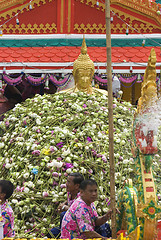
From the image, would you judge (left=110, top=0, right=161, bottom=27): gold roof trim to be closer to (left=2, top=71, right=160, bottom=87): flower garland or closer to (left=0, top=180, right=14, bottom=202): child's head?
(left=2, top=71, right=160, bottom=87): flower garland

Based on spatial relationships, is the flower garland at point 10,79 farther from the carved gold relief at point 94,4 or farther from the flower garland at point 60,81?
the carved gold relief at point 94,4

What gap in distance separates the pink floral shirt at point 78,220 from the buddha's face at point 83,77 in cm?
304

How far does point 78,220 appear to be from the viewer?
4617mm

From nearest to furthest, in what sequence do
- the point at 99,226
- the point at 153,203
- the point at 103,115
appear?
the point at 153,203 → the point at 99,226 → the point at 103,115

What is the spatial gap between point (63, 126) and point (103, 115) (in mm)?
593

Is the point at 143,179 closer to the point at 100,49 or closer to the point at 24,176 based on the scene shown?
the point at 24,176

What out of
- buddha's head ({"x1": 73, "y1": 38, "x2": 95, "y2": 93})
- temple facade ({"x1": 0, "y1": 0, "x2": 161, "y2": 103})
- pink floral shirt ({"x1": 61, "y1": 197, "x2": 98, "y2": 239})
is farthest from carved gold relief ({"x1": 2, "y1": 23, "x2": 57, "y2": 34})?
pink floral shirt ({"x1": 61, "y1": 197, "x2": 98, "y2": 239})

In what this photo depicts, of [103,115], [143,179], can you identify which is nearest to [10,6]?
[103,115]

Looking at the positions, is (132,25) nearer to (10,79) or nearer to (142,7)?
(142,7)

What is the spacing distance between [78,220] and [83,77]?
3297 mm

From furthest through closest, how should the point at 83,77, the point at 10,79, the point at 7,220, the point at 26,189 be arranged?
the point at 10,79
the point at 83,77
the point at 26,189
the point at 7,220

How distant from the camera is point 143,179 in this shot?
4812 millimetres

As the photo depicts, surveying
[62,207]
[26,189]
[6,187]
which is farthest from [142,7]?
[6,187]

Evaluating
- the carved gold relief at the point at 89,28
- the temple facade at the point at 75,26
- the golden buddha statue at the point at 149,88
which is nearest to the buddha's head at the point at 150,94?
the golden buddha statue at the point at 149,88
